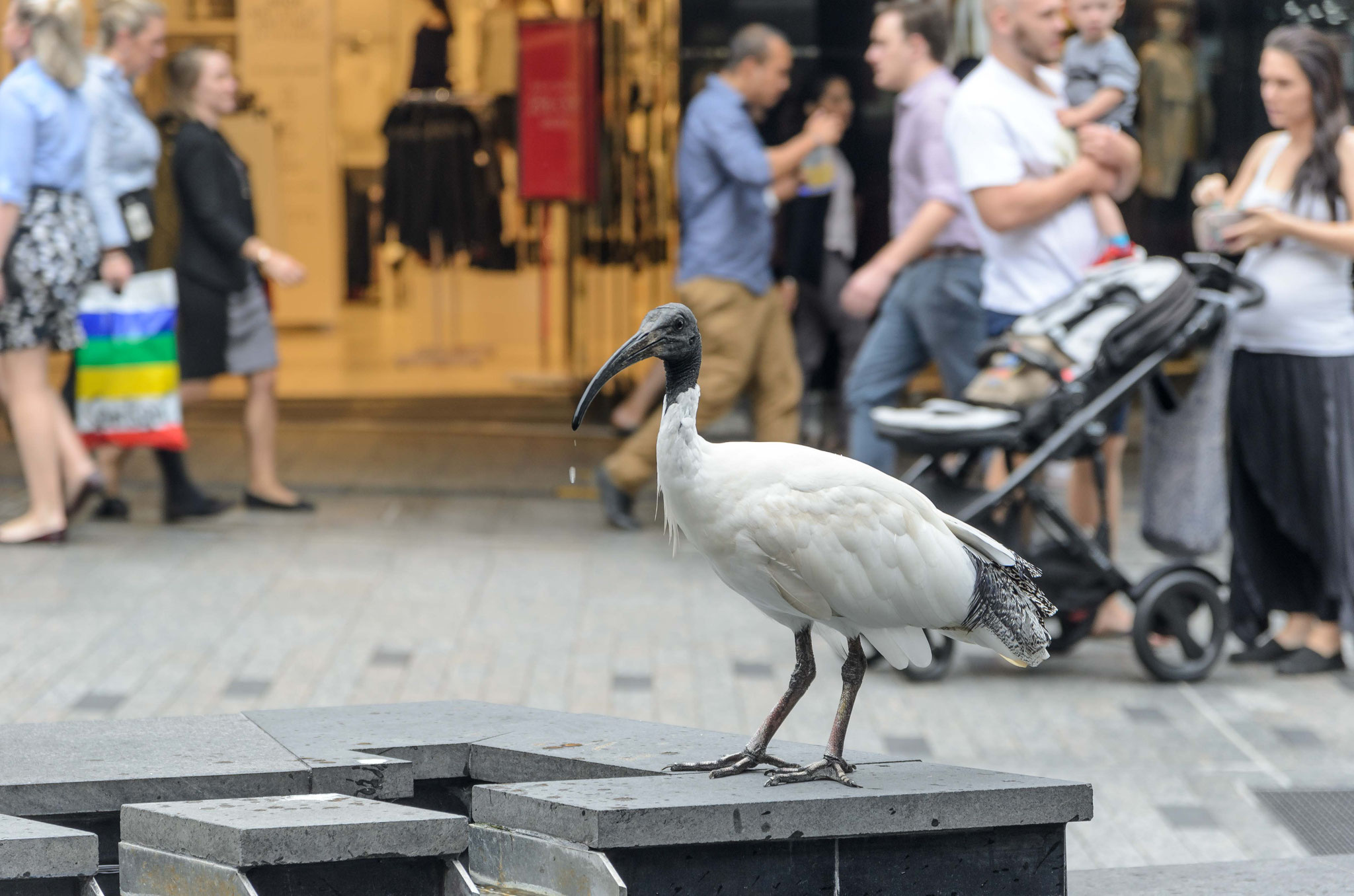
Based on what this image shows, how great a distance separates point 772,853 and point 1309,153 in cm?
380

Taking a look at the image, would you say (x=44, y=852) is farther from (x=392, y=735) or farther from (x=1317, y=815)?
(x=1317, y=815)

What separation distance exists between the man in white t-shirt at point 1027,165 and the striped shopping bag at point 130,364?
3535mm

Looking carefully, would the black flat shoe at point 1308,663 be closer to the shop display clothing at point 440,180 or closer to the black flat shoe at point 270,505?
the black flat shoe at point 270,505

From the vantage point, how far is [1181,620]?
5957 millimetres

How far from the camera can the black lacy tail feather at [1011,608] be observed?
3.23 m

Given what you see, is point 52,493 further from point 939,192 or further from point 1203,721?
point 1203,721

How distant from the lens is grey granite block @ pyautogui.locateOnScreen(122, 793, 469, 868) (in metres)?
2.87

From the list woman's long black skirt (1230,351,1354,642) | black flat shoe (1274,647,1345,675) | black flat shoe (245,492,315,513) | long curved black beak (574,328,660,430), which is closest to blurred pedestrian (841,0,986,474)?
woman's long black skirt (1230,351,1354,642)

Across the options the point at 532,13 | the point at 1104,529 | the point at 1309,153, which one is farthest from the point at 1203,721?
the point at 532,13

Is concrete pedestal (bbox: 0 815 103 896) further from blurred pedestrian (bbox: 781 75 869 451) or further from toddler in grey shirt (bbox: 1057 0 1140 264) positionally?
blurred pedestrian (bbox: 781 75 869 451)

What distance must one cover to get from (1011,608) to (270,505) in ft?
19.6

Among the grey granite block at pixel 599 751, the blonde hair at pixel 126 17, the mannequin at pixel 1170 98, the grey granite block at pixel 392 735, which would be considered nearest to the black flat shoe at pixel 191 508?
the blonde hair at pixel 126 17

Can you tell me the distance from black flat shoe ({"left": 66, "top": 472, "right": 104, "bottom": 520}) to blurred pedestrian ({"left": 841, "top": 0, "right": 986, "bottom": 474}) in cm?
324

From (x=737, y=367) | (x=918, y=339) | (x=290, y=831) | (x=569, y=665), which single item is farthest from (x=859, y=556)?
(x=737, y=367)
